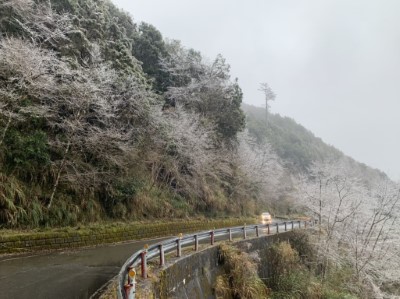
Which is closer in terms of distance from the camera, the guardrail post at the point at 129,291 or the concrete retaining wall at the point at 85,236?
the guardrail post at the point at 129,291

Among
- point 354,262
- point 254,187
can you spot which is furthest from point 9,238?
point 254,187

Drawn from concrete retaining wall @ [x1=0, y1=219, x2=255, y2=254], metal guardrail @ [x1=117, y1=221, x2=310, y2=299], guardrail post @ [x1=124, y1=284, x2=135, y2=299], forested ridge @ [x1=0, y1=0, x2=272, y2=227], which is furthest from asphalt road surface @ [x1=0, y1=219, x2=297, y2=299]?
guardrail post @ [x1=124, y1=284, x2=135, y2=299]

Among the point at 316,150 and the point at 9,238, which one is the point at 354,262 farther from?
the point at 316,150

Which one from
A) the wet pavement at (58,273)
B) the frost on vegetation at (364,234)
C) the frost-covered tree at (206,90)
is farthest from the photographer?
the frost-covered tree at (206,90)

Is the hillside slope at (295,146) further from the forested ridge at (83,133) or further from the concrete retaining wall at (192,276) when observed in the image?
the concrete retaining wall at (192,276)

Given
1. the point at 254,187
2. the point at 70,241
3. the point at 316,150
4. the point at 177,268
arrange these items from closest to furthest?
the point at 177,268 → the point at 70,241 → the point at 254,187 → the point at 316,150

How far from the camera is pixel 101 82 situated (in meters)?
17.2

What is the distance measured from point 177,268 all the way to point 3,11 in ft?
50.0

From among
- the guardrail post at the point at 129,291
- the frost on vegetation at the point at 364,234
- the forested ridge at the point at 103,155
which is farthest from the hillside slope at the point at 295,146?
the guardrail post at the point at 129,291

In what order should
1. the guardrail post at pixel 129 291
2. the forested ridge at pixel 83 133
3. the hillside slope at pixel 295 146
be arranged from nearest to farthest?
the guardrail post at pixel 129 291
the forested ridge at pixel 83 133
the hillside slope at pixel 295 146

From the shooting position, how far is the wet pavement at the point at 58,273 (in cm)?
718

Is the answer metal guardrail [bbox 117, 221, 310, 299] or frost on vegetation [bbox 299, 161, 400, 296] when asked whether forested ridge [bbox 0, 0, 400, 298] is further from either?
metal guardrail [bbox 117, 221, 310, 299]

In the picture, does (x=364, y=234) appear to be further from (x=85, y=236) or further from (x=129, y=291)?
(x=129, y=291)

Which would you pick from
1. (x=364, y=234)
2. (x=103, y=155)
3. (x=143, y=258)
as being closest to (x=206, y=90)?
(x=103, y=155)
